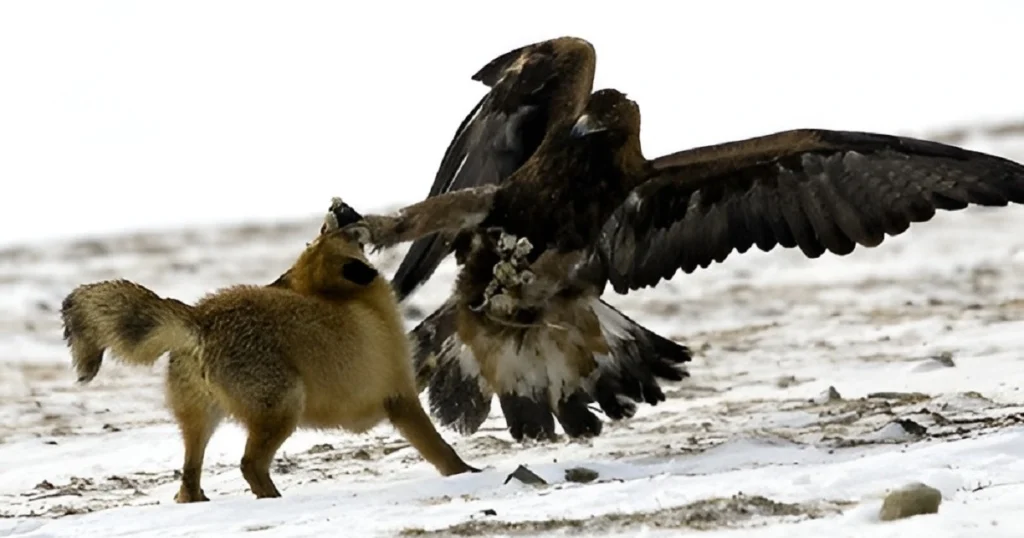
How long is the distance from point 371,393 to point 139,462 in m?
1.44

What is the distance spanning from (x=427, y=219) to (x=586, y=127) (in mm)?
885

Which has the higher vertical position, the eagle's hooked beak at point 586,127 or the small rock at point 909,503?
the eagle's hooked beak at point 586,127

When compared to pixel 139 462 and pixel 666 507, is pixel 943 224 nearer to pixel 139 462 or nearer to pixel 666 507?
pixel 139 462

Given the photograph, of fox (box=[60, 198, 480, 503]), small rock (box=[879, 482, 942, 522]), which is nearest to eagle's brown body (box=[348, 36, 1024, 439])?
fox (box=[60, 198, 480, 503])

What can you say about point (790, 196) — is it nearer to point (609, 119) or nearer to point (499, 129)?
point (609, 119)

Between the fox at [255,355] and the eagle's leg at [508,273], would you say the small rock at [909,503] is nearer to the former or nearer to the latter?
the fox at [255,355]

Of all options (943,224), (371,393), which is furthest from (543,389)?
(943,224)

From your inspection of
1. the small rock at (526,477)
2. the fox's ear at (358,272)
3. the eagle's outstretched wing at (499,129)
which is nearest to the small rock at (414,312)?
the eagle's outstretched wing at (499,129)

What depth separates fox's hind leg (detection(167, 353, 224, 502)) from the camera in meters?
6.92

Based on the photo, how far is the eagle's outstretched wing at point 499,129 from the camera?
361 inches

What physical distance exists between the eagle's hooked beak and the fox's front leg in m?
0.44

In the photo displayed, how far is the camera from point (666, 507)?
217 inches

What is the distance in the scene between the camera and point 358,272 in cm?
739

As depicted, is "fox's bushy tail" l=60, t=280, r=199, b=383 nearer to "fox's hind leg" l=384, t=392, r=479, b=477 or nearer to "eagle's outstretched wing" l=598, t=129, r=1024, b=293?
"fox's hind leg" l=384, t=392, r=479, b=477
